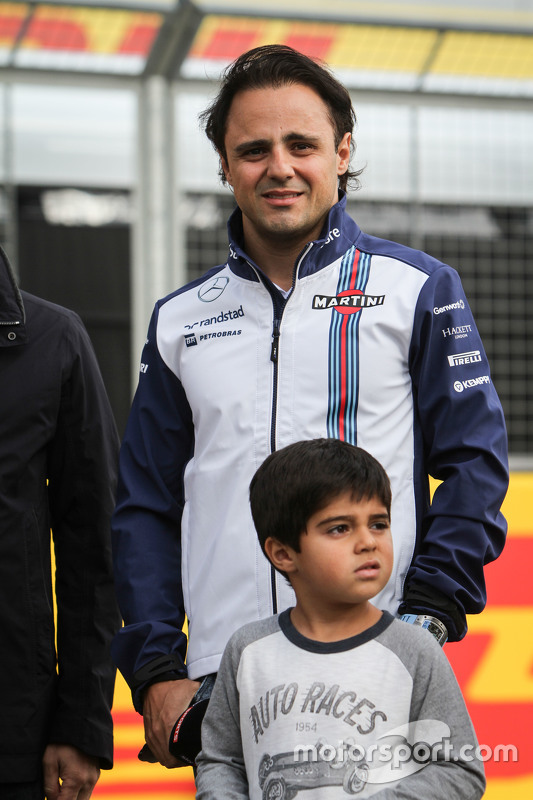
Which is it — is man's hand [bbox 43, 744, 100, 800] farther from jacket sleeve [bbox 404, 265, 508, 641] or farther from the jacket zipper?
jacket sleeve [bbox 404, 265, 508, 641]

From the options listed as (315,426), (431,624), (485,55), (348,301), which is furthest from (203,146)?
(431,624)

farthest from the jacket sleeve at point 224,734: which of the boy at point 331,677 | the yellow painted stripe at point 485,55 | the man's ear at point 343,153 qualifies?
the yellow painted stripe at point 485,55

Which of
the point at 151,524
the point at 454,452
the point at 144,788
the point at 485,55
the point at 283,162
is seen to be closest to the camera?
the point at 454,452

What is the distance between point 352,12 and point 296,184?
2.55 metres

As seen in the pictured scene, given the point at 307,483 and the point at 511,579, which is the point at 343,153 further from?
the point at 511,579

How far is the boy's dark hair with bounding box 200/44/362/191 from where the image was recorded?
80.6 inches

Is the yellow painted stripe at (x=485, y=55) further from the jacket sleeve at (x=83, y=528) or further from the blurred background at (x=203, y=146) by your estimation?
the jacket sleeve at (x=83, y=528)

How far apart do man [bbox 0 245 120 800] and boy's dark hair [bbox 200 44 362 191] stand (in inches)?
20.2

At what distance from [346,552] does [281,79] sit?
2.87ft

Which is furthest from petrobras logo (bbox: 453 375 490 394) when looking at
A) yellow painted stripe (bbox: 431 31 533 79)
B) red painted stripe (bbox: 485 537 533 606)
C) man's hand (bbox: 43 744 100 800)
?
yellow painted stripe (bbox: 431 31 533 79)

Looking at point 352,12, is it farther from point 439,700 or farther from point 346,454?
point 439,700

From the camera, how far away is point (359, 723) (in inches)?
61.6

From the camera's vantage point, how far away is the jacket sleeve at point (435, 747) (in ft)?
5.08

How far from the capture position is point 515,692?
3.65m
